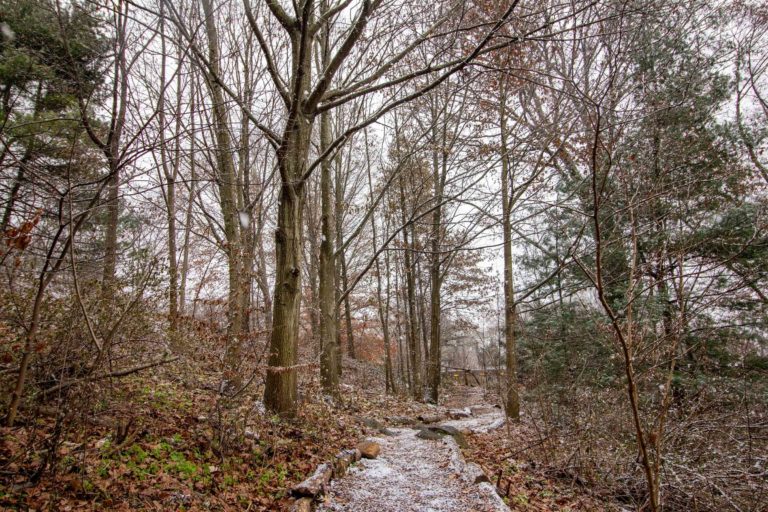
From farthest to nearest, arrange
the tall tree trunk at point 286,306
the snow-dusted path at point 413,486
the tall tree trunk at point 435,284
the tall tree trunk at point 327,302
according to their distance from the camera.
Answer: the tall tree trunk at point 435,284, the tall tree trunk at point 327,302, the tall tree trunk at point 286,306, the snow-dusted path at point 413,486

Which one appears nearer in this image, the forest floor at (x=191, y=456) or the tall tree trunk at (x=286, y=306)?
the forest floor at (x=191, y=456)

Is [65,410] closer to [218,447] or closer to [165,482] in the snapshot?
[165,482]

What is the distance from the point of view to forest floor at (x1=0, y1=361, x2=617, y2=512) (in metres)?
2.73

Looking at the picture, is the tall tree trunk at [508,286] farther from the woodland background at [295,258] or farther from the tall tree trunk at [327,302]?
the tall tree trunk at [327,302]

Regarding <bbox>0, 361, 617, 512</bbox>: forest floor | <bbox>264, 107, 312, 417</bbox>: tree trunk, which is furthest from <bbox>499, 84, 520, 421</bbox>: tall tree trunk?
<bbox>264, 107, 312, 417</bbox>: tree trunk

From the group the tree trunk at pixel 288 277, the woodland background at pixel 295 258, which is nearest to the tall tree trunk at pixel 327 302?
the woodland background at pixel 295 258

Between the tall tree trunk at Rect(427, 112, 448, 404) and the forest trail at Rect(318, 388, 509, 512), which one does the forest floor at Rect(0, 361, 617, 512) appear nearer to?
the forest trail at Rect(318, 388, 509, 512)

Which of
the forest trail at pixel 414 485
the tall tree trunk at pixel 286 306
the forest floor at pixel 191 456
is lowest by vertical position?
the forest trail at pixel 414 485

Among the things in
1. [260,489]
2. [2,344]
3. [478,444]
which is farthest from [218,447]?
[478,444]

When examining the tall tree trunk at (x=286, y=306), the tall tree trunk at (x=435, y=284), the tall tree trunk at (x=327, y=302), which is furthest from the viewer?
the tall tree trunk at (x=435, y=284)

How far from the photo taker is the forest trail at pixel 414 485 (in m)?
3.74

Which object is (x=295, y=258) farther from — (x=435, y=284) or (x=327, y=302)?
(x=435, y=284)

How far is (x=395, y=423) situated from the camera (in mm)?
7957

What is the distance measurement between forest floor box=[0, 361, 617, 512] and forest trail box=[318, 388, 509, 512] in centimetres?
3
